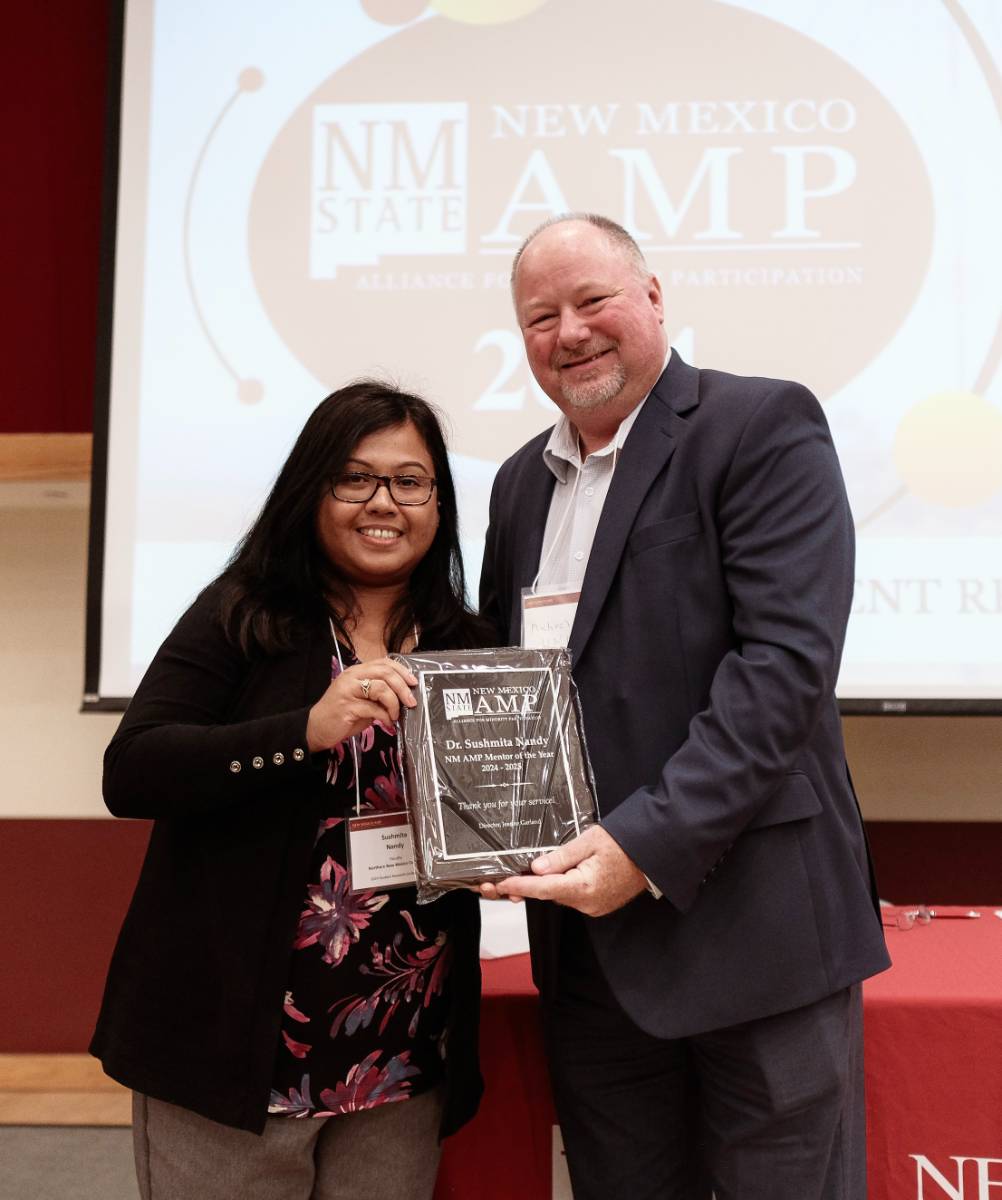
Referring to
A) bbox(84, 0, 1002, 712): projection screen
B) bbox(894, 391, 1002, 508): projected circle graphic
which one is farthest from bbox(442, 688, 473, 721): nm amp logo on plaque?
bbox(894, 391, 1002, 508): projected circle graphic

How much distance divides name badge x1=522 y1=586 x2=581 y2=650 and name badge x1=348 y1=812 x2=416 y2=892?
290mm

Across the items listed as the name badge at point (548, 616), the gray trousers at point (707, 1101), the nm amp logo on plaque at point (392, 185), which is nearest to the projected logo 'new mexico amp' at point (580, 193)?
the nm amp logo on plaque at point (392, 185)

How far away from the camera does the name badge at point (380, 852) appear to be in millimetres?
1277

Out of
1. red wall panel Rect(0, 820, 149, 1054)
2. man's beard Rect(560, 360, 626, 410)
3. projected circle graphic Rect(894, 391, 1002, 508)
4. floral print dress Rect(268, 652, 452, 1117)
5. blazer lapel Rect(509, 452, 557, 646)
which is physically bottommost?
red wall panel Rect(0, 820, 149, 1054)

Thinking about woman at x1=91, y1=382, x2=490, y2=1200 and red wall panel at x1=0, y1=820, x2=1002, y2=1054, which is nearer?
woman at x1=91, y1=382, x2=490, y2=1200

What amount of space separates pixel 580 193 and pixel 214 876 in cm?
208

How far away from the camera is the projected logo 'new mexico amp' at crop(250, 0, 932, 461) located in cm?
261

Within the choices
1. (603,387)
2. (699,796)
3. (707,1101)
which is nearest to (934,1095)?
(707,1101)

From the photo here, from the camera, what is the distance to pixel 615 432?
4.91ft

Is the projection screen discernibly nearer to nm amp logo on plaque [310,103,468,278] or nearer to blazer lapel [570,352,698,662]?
nm amp logo on plaque [310,103,468,278]

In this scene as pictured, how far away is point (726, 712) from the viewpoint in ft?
3.90

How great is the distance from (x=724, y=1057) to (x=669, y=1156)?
8.0 inches

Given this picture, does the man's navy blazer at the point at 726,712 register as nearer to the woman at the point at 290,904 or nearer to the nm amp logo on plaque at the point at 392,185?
the woman at the point at 290,904

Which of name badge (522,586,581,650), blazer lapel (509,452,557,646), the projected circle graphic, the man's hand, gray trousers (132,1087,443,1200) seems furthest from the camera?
the projected circle graphic
